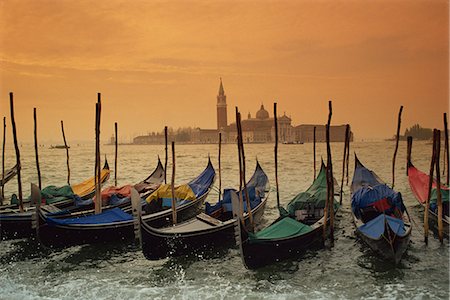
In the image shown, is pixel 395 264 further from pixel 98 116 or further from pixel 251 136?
pixel 251 136

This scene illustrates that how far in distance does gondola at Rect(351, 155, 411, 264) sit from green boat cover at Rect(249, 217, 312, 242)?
0.85 m

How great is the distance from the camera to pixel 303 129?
91.8m

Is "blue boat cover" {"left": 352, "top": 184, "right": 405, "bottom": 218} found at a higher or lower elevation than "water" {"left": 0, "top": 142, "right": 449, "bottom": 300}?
higher

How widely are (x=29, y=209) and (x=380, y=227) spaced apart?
5.88 m

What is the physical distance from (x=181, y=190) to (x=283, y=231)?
3048 mm

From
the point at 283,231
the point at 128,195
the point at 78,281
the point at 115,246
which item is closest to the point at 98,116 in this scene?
the point at 128,195

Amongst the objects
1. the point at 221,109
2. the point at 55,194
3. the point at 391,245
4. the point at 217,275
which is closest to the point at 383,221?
the point at 391,245

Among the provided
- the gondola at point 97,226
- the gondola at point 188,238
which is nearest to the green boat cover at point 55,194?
the gondola at point 97,226

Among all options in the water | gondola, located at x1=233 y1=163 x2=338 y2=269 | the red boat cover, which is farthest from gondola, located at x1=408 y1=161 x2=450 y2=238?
gondola, located at x1=233 y1=163 x2=338 y2=269

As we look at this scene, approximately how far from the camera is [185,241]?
6.11m

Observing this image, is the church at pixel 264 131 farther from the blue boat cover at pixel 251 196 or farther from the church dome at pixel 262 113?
the blue boat cover at pixel 251 196

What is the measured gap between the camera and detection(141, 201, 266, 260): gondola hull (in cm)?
587

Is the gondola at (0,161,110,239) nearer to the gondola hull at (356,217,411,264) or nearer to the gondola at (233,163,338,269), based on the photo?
the gondola at (233,163,338,269)

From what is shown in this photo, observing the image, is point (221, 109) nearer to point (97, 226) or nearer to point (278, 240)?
point (97, 226)
